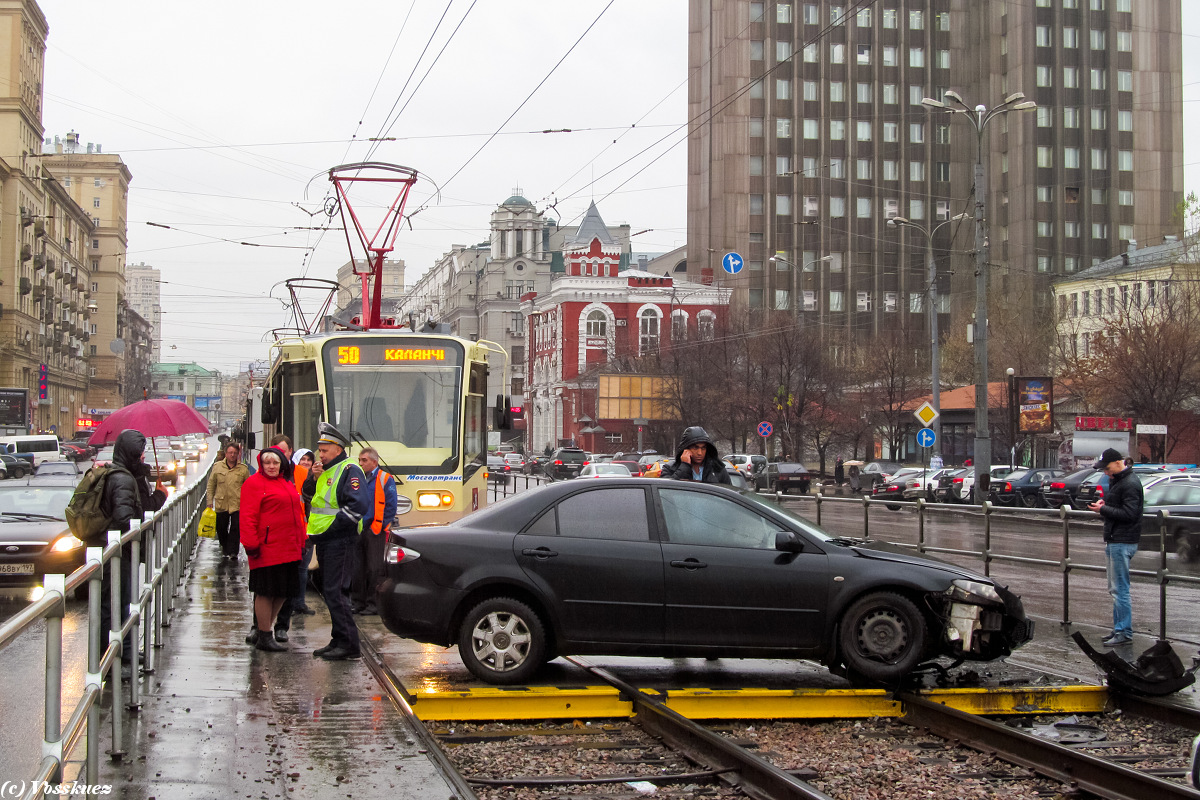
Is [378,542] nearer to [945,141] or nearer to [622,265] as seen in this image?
[945,141]

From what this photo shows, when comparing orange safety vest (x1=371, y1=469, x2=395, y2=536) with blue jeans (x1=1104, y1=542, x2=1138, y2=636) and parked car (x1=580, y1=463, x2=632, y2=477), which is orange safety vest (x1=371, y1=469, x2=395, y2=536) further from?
parked car (x1=580, y1=463, x2=632, y2=477)

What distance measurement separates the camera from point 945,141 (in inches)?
3809

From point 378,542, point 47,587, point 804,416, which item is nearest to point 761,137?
point 804,416

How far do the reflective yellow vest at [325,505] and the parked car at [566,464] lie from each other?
43.0m

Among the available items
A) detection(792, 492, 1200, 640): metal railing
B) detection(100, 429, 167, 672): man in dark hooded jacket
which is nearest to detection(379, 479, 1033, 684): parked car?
detection(100, 429, 167, 672): man in dark hooded jacket

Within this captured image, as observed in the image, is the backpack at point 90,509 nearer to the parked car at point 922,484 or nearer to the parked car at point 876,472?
the parked car at point 922,484

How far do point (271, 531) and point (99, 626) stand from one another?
4.13 metres

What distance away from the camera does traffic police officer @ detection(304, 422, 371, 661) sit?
10031 millimetres

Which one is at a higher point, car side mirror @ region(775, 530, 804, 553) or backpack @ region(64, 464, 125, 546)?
backpack @ region(64, 464, 125, 546)

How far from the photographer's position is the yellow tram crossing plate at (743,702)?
803cm

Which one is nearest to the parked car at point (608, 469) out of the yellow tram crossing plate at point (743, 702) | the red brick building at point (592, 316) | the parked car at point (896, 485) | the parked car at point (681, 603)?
the parked car at point (896, 485)

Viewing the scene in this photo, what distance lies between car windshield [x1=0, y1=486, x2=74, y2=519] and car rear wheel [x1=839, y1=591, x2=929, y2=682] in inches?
427

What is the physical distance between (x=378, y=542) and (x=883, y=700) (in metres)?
4.75

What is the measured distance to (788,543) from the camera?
8805 millimetres
